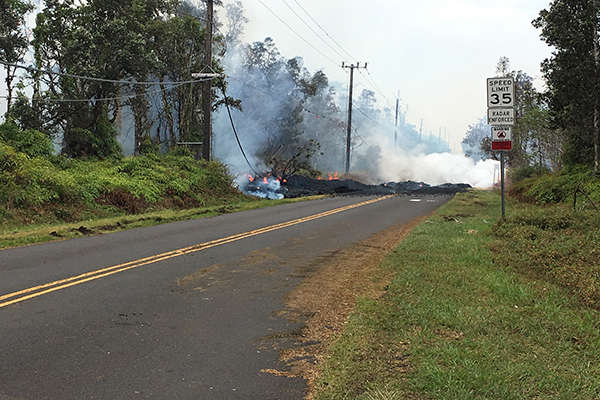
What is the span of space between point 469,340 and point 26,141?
65.9 feet

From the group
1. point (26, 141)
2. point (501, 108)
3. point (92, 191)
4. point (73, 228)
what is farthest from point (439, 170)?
point (73, 228)

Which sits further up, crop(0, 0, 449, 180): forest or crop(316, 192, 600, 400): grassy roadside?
crop(0, 0, 449, 180): forest

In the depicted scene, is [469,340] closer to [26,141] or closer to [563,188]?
[563,188]

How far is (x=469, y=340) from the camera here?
5121 millimetres

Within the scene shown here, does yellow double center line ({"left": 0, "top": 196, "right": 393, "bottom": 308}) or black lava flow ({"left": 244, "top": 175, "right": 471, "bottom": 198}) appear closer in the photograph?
yellow double center line ({"left": 0, "top": 196, "right": 393, "bottom": 308})

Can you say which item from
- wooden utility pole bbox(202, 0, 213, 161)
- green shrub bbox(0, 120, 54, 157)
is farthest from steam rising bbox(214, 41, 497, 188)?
green shrub bbox(0, 120, 54, 157)

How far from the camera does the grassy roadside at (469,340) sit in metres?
4.10

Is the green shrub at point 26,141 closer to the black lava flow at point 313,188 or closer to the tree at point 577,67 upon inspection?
the black lava flow at point 313,188

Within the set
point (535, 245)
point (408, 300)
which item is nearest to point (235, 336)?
point (408, 300)

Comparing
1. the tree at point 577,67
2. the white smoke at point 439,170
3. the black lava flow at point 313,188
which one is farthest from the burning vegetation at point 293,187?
the white smoke at point 439,170

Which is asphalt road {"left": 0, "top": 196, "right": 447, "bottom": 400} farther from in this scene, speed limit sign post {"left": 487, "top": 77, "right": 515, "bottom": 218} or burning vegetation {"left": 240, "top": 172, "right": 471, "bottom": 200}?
burning vegetation {"left": 240, "top": 172, "right": 471, "bottom": 200}

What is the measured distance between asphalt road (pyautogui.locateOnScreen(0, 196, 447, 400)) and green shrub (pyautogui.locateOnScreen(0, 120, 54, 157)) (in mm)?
10137

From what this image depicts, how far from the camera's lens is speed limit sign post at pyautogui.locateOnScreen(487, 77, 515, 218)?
1287 cm

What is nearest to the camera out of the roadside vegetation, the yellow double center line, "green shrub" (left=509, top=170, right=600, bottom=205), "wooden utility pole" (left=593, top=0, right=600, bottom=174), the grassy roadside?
the grassy roadside
